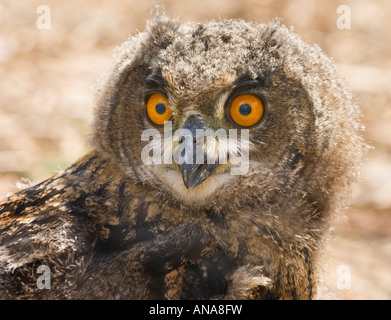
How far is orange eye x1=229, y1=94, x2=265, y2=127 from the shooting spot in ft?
9.84

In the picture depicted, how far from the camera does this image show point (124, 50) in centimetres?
338

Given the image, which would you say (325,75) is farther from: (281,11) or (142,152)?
(281,11)

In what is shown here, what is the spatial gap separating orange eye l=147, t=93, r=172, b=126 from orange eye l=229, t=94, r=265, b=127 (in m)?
0.34

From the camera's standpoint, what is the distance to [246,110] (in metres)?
2.99

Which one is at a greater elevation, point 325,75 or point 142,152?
point 325,75

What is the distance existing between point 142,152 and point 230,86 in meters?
0.58

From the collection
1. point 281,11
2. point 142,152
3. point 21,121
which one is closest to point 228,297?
point 142,152

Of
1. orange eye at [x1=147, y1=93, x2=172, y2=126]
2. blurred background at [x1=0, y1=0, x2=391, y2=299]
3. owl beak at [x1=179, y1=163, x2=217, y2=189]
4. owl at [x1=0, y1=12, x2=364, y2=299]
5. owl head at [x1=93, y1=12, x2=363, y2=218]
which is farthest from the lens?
blurred background at [x1=0, y1=0, x2=391, y2=299]

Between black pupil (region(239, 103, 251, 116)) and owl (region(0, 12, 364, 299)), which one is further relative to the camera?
black pupil (region(239, 103, 251, 116))

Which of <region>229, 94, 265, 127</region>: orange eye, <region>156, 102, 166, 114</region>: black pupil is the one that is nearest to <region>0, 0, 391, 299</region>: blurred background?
<region>229, 94, 265, 127</region>: orange eye

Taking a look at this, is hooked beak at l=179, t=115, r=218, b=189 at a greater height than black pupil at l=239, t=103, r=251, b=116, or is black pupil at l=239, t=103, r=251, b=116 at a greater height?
black pupil at l=239, t=103, r=251, b=116

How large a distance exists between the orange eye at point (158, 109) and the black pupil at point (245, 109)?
376 millimetres

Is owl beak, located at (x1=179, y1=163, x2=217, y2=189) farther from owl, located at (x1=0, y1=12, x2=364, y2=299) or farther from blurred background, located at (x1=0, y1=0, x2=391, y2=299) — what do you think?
blurred background, located at (x1=0, y1=0, x2=391, y2=299)
